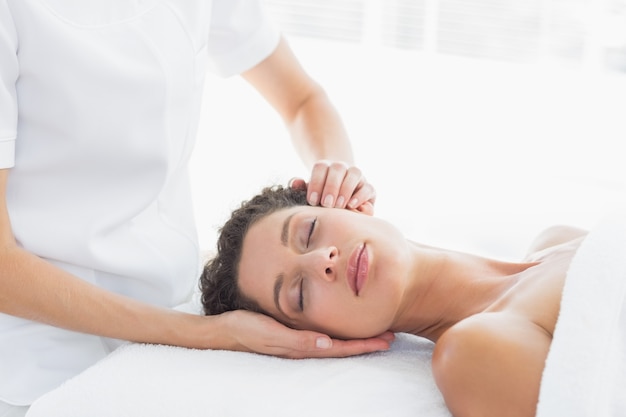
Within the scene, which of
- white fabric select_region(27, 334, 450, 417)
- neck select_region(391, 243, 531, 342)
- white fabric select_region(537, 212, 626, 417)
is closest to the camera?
white fabric select_region(537, 212, 626, 417)

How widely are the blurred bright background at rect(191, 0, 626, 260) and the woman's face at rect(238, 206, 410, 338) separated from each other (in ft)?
4.07

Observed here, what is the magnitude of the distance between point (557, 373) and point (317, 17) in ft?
7.43

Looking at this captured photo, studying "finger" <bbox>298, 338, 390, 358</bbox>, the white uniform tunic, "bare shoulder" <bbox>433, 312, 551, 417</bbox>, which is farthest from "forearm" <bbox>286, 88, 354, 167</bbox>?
"bare shoulder" <bbox>433, 312, 551, 417</bbox>

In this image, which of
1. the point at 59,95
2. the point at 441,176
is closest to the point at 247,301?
the point at 59,95

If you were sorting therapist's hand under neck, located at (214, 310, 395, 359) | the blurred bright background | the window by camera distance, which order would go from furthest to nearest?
the window < the blurred bright background < therapist's hand under neck, located at (214, 310, 395, 359)

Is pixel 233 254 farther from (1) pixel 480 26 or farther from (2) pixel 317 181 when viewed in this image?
(1) pixel 480 26

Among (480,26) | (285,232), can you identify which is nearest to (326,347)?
(285,232)

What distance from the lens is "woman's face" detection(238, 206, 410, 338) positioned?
4.87 feet

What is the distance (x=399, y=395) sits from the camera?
1.28 meters

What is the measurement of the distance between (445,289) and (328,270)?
10.1 inches

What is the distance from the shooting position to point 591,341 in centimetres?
112

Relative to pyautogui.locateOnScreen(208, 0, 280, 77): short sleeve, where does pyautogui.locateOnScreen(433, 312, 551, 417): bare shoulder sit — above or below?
below

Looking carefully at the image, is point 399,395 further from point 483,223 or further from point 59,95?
point 483,223

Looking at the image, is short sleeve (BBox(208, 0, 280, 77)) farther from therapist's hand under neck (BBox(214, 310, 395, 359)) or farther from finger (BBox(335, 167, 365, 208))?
therapist's hand under neck (BBox(214, 310, 395, 359))
